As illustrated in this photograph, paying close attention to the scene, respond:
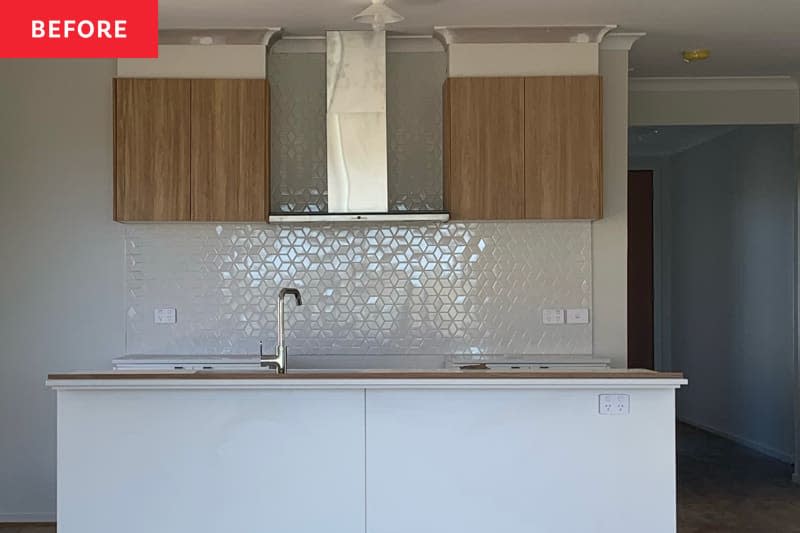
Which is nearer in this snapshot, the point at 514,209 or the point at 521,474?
the point at 521,474

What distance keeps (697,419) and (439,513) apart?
6.35 metres

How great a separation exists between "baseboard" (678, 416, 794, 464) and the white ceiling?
11.2 feet

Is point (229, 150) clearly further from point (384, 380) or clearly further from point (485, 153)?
point (384, 380)

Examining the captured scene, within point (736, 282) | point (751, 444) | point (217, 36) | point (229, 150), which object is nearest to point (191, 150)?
point (229, 150)

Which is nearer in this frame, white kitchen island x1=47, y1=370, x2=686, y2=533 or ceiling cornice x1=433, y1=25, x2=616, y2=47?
white kitchen island x1=47, y1=370, x2=686, y2=533

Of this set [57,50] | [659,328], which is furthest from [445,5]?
[659,328]

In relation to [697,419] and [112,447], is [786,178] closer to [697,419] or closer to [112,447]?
[697,419]

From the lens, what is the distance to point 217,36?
5.79 m

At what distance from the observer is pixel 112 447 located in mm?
4055

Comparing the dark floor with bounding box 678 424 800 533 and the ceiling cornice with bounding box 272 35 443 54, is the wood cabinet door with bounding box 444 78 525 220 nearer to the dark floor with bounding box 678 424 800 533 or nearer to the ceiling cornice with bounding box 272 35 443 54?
the ceiling cornice with bounding box 272 35 443 54

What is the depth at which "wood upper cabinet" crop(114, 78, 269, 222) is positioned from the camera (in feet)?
18.6

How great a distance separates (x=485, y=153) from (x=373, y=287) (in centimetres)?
110

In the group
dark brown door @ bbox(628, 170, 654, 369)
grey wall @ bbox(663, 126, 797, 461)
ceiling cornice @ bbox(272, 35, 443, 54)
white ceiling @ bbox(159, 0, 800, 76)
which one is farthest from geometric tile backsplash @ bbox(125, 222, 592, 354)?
dark brown door @ bbox(628, 170, 654, 369)

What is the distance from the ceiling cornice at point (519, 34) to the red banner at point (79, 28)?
1720mm
